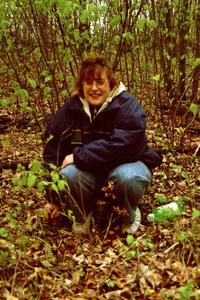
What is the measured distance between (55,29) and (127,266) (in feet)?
10.7

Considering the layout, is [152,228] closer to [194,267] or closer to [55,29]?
[194,267]

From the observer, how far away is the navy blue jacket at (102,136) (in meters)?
3.75

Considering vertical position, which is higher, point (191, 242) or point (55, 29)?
point (55, 29)

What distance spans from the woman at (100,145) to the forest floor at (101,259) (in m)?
0.24

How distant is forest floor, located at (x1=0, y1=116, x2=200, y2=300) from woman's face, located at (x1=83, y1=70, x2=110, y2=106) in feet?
3.22

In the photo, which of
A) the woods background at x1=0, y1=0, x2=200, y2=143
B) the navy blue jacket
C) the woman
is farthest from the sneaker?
the woods background at x1=0, y1=0, x2=200, y2=143

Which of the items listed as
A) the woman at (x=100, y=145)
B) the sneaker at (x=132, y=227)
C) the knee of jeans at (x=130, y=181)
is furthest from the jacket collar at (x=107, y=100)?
the sneaker at (x=132, y=227)

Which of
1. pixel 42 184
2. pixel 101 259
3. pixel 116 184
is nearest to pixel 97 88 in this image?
pixel 116 184

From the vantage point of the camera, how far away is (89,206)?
4004 millimetres

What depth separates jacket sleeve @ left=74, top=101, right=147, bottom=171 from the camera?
3.74 metres

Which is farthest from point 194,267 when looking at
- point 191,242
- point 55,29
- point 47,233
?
point 55,29

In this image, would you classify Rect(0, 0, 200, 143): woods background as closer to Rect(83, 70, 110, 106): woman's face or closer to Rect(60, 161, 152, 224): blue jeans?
Rect(83, 70, 110, 106): woman's face

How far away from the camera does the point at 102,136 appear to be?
398 centimetres

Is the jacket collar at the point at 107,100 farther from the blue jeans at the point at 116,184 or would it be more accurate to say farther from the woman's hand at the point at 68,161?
the blue jeans at the point at 116,184
